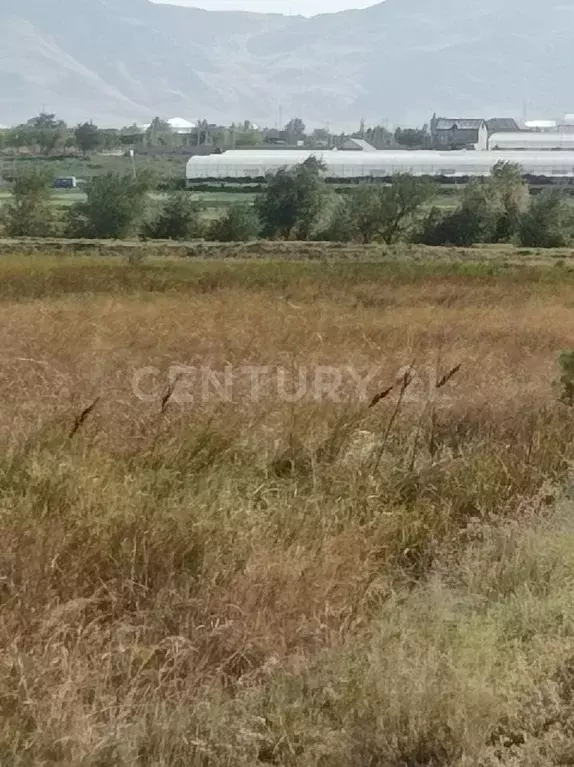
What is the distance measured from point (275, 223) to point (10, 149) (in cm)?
8681

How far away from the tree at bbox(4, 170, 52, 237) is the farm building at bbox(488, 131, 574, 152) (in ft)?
252

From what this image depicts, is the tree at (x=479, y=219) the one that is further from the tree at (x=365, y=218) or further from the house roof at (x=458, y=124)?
the house roof at (x=458, y=124)

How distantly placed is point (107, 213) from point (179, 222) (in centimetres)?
449

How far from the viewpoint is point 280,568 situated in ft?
9.75

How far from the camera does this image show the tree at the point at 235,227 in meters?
41.5

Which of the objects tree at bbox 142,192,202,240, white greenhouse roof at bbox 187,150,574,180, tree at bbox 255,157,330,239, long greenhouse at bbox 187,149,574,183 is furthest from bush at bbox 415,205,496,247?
white greenhouse roof at bbox 187,150,574,180

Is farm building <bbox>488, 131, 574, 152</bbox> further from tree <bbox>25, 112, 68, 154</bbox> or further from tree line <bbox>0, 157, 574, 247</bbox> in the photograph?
tree line <bbox>0, 157, 574, 247</bbox>

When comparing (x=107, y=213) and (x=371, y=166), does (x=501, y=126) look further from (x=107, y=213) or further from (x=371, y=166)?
(x=107, y=213)

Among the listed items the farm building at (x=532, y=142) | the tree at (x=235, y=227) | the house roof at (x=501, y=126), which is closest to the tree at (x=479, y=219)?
the tree at (x=235, y=227)

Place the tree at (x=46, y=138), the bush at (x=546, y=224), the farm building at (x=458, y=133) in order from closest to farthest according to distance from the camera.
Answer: the bush at (x=546, y=224), the tree at (x=46, y=138), the farm building at (x=458, y=133)

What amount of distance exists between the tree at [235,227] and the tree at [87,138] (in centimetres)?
8240

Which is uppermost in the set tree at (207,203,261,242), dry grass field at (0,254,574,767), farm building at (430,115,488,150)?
farm building at (430,115,488,150)

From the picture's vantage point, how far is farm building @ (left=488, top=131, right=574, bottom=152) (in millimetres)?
114000

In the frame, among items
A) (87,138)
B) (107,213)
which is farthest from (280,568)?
(87,138)
